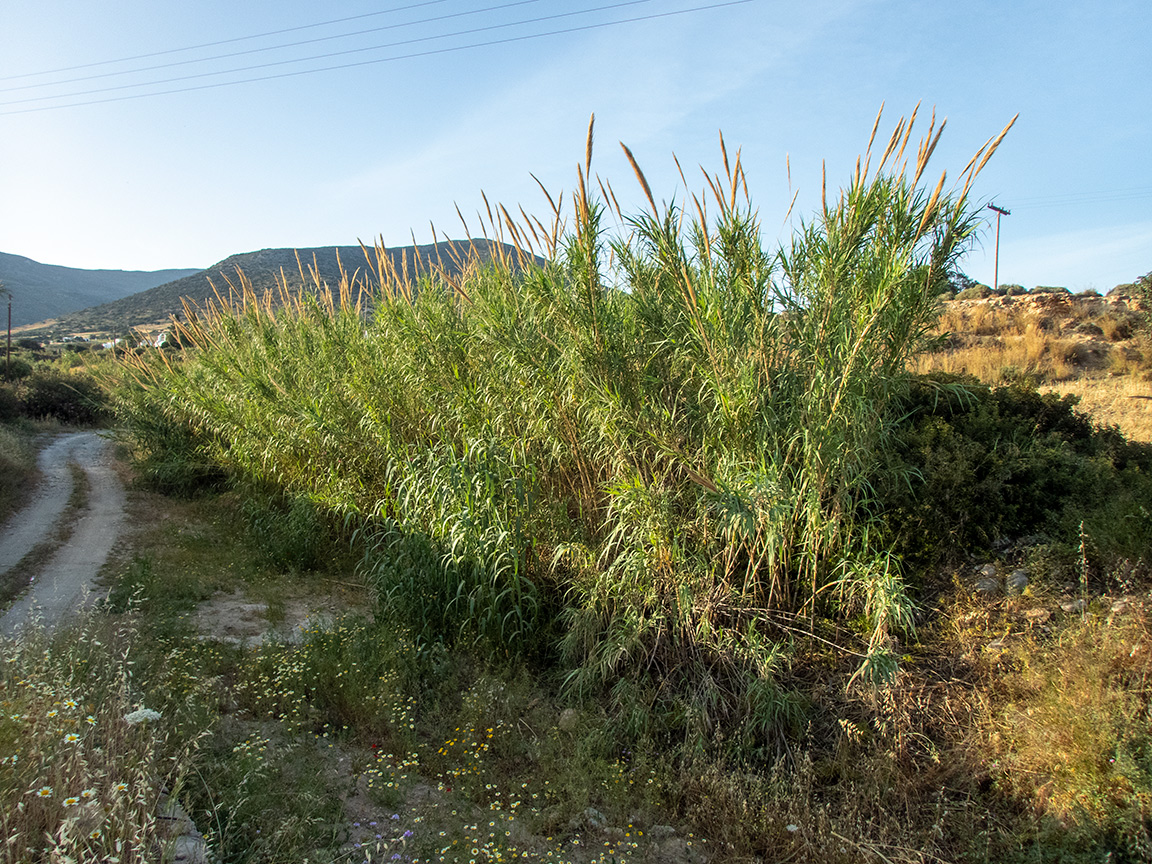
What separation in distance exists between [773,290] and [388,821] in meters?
3.51

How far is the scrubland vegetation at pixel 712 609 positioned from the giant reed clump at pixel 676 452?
0.08 feet

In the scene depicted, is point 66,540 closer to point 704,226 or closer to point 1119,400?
Result: point 704,226

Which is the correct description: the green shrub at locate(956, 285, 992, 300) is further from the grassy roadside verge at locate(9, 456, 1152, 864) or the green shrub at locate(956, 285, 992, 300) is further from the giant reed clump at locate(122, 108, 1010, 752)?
the giant reed clump at locate(122, 108, 1010, 752)

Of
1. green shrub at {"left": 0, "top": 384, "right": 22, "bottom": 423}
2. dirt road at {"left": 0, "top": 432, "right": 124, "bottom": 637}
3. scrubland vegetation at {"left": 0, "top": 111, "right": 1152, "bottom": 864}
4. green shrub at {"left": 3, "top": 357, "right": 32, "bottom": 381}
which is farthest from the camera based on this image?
green shrub at {"left": 3, "top": 357, "right": 32, "bottom": 381}

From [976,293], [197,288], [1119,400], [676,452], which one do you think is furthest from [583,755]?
[197,288]

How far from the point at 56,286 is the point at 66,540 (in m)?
99.4

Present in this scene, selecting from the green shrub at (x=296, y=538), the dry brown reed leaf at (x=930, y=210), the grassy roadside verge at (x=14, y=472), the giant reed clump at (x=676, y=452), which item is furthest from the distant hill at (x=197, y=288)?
the dry brown reed leaf at (x=930, y=210)

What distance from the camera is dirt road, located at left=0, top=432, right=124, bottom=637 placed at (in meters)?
5.35

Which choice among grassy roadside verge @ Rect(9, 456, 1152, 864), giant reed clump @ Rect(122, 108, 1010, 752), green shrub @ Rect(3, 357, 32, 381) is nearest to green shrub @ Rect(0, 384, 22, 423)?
green shrub @ Rect(3, 357, 32, 381)

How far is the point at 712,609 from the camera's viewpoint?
384cm

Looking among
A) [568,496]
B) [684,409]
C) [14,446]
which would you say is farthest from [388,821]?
[14,446]

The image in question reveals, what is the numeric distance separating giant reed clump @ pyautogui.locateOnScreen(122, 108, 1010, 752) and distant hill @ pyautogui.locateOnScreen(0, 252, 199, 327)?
76.7m

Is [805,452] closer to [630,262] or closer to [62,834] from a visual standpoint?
[630,262]

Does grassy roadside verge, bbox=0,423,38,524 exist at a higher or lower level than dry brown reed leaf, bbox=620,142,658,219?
lower
